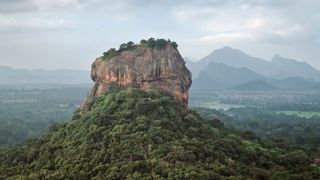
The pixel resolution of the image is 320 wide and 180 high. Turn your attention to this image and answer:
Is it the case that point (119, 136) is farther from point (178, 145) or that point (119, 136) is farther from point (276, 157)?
point (276, 157)

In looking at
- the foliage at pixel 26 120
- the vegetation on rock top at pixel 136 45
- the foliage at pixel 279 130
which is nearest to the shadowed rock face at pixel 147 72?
the vegetation on rock top at pixel 136 45

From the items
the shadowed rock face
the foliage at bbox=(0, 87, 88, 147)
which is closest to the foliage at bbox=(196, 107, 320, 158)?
the shadowed rock face

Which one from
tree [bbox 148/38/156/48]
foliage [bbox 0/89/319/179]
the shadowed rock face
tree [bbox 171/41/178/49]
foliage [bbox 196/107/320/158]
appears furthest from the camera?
tree [bbox 171/41/178/49]

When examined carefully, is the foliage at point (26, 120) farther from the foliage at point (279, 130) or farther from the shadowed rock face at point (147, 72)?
the shadowed rock face at point (147, 72)

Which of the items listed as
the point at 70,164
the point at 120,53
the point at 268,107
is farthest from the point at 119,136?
the point at 268,107

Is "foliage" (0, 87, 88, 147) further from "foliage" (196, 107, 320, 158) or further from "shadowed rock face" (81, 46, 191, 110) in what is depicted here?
"shadowed rock face" (81, 46, 191, 110)

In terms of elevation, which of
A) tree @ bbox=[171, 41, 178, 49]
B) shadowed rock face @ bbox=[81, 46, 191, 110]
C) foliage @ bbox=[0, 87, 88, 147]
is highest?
tree @ bbox=[171, 41, 178, 49]

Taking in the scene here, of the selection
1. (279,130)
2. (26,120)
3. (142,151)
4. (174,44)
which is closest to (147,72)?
(174,44)

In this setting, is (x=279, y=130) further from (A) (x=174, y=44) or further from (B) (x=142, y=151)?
(B) (x=142, y=151)
